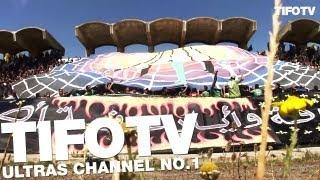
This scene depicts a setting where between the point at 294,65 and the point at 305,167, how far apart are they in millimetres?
18988

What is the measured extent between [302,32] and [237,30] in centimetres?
504

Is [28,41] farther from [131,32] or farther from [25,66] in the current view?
[25,66]

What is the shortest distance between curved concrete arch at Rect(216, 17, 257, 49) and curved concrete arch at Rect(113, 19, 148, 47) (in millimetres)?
5911

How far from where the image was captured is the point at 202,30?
5312 cm

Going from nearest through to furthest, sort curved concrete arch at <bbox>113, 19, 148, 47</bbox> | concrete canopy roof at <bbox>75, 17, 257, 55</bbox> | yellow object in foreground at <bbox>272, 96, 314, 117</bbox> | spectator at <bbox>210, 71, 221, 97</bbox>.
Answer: yellow object in foreground at <bbox>272, 96, 314, 117</bbox>, spectator at <bbox>210, 71, 221, 97</bbox>, curved concrete arch at <bbox>113, 19, 148, 47</bbox>, concrete canopy roof at <bbox>75, 17, 257, 55</bbox>

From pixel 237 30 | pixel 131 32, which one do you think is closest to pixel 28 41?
pixel 131 32

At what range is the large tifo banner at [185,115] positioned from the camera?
16.9 meters

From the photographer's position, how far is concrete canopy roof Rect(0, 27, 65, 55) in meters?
48.4

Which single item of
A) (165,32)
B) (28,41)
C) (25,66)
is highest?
(165,32)

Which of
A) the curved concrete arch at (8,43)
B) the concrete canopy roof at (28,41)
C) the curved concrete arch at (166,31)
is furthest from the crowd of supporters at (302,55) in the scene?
the curved concrete arch at (8,43)

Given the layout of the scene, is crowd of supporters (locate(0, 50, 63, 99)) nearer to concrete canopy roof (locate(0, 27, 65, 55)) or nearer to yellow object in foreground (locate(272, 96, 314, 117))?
concrete canopy roof (locate(0, 27, 65, 55))

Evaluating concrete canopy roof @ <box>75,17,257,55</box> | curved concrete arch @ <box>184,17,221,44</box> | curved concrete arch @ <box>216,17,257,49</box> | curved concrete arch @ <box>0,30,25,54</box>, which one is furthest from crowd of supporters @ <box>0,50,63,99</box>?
curved concrete arch @ <box>216,17,257,49</box>

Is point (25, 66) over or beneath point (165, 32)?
beneath

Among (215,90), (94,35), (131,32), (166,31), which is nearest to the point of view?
(215,90)
